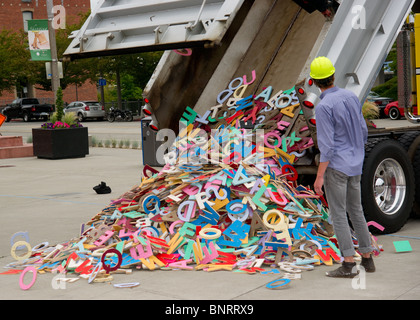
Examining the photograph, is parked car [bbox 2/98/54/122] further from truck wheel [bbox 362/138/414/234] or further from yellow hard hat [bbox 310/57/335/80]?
yellow hard hat [bbox 310/57/335/80]

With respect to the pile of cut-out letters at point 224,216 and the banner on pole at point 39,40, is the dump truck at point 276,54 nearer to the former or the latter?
the pile of cut-out letters at point 224,216

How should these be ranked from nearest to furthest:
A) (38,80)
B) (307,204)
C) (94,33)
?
(307,204) < (94,33) < (38,80)

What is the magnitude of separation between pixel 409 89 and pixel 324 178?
9.65ft

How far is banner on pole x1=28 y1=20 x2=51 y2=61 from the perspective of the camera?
21.0 metres

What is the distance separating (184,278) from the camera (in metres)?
5.61

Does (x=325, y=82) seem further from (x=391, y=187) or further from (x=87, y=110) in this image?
(x=87, y=110)

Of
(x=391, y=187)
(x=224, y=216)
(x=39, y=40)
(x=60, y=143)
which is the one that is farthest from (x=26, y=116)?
(x=224, y=216)

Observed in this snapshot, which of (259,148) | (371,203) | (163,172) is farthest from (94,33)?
(371,203)

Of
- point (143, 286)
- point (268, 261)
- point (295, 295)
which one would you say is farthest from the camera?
point (268, 261)

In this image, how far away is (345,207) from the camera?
546cm

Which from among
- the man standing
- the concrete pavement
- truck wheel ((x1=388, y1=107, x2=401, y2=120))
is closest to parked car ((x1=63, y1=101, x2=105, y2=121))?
truck wheel ((x1=388, y1=107, x2=401, y2=120))

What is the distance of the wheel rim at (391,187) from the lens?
7211 mm
